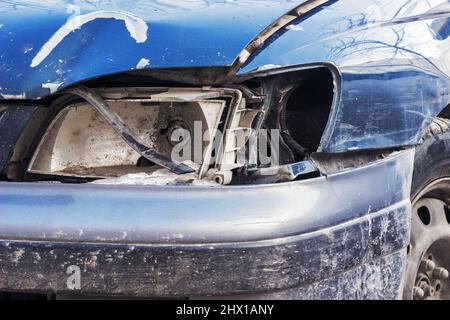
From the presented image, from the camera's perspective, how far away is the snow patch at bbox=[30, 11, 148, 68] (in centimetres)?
→ 206

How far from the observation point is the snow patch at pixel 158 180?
77.8 inches

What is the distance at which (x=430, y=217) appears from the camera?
8.79 ft

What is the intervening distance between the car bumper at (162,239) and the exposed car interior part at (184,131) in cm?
→ 18

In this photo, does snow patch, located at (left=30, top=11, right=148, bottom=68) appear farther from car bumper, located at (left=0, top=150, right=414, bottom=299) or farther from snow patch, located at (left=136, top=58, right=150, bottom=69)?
car bumper, located at (left=0, top=150, right=414, bottom=299)

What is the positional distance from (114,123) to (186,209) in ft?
1.59

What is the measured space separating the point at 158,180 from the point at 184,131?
1.05 ft

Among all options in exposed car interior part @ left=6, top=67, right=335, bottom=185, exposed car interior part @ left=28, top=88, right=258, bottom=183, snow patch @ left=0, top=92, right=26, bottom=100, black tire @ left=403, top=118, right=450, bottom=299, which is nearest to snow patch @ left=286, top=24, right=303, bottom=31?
exposed car interior part @ left=6, top=67, right=335, bottom=185

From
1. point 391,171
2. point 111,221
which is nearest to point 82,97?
point 111,221

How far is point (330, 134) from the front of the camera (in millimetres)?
2096

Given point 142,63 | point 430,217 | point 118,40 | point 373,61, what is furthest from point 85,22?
point 430,217


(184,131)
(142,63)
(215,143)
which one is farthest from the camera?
(184,131)

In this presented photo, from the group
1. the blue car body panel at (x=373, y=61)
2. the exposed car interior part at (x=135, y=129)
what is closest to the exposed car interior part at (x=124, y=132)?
the exposed car interior part at (x=135, y=129)

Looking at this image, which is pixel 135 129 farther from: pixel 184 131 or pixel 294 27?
pixel 294 27

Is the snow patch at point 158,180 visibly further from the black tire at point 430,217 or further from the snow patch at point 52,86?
the black tire at point 430,217
